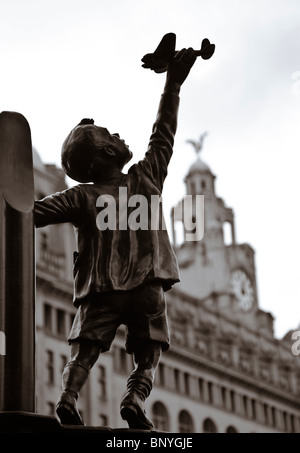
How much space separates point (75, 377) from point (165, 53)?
245 cm

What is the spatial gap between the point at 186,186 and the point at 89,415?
28.3m

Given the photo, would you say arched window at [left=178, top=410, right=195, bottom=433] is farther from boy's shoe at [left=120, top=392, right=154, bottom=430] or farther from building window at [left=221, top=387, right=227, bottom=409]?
boy's shoe at [left=120, top=392, right=154, bottom=430]

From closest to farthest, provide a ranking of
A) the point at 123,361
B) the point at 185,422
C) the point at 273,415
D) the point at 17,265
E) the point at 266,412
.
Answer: the point at 17,265 → the point at 123,361 → the point at 185,422 → the point at 266,412 → the point at 273,415

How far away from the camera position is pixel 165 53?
7.26m

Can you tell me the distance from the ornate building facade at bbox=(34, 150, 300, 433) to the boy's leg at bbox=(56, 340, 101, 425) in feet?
132

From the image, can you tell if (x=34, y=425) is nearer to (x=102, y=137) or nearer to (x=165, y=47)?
(x=102, y=137)

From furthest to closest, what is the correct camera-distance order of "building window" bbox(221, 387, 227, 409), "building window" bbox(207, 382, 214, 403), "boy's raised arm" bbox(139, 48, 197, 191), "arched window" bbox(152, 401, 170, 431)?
"building window" bbox(221, 387, 227, 409), "building window" bbox(207, 382, 214, 403), "arched window" bbox(152, 401, 170, 431), "boy's raised arm" bbox(139, 48, 197, 191)

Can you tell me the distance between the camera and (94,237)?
6523mm

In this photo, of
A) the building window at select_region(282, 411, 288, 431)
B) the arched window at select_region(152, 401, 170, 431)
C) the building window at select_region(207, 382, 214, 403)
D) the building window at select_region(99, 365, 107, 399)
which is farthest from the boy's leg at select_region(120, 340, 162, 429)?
the building window at select_region(282, 411, 288, 431)

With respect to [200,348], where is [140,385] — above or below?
below

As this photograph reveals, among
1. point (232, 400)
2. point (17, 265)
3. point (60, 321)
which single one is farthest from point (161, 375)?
point (17, 265)

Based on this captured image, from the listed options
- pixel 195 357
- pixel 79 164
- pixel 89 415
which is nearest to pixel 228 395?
pixel 195 357

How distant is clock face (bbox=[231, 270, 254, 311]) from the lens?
74625 millimetres

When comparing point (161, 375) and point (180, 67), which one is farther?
point (161, 375)
